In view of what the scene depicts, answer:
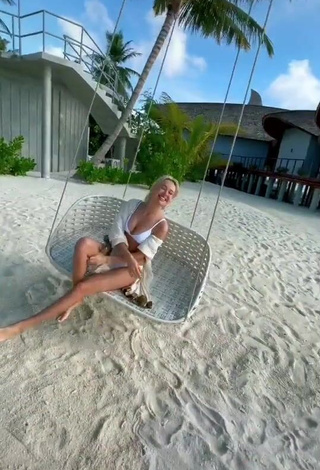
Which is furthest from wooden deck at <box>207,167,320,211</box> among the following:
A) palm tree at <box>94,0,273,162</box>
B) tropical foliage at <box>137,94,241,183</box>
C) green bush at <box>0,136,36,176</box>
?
green bush at <box>0,136,36,176</box>

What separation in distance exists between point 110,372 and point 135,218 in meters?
0.91

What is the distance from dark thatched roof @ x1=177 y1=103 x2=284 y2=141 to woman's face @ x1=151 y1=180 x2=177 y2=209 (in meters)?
14.0

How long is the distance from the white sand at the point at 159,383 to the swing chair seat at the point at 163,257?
0.75 ft

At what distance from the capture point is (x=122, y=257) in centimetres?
181

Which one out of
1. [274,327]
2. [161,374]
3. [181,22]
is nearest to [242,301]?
[274,327]

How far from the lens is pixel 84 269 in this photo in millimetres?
1778

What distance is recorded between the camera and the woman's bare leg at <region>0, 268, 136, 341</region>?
1.62m

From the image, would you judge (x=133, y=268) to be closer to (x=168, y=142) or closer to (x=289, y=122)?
(x=168, y=142)

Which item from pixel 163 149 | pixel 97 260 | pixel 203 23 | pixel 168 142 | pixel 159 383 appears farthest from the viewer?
pixel 168 142

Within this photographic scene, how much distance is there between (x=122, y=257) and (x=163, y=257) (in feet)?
2.23

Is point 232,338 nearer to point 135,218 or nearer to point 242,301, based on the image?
point 242,301

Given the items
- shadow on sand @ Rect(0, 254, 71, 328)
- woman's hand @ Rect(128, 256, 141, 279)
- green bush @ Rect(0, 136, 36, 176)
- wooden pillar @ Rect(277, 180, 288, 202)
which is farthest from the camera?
wooden pillar @ Rect(277, 180, 288, 202)

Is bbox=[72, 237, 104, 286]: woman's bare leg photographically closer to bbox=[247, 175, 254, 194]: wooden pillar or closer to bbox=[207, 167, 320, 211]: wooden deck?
bbox=[207, 167, 320, 211]: wooden deck

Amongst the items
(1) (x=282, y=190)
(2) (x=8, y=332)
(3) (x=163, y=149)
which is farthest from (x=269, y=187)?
(2) (x=8, y=332)
